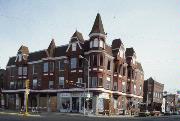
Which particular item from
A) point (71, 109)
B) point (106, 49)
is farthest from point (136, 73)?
point (71, 109)

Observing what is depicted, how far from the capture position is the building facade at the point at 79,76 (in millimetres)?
56688

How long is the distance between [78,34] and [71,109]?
49.5 feet

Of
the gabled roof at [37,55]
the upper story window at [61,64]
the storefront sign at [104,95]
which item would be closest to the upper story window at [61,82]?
the upper story window at [61,64]

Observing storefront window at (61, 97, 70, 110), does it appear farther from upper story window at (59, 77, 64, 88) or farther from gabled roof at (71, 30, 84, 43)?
gabled roof at (71, 30, 84, 43)

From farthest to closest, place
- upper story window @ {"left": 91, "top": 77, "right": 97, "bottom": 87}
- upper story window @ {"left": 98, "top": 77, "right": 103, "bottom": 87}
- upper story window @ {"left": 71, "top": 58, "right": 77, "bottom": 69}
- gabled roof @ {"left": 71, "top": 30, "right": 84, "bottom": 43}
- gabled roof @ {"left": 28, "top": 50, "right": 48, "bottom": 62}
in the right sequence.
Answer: gabled roof @ {"left": 28, "top": 50, "right": 48, "bottom": 62}, gabled roof @ {"left": 71, "top": 30, "right": 84, "bottom": 43}, upper story window @ {"left": 71, "top": 58, "right": 77, "bottom": 69}, upper story window @ {"left": 91, "top": 77, "right": 97, "bottom": 87}, upper story window @ {"left": 98, "top": 77, "right": 103, "bottom": 87}

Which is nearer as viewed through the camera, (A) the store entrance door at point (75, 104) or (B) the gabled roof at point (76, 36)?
(A) the store entrance door at point (75, 104)

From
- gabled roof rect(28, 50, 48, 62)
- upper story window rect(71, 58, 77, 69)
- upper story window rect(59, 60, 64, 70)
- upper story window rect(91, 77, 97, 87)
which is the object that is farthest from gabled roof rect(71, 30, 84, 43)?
upper story window rect(91, 77, 97, 87)

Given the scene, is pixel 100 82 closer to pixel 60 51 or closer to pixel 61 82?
pixel 61 82

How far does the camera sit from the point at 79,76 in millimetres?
59125

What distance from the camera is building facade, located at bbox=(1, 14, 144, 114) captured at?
5669 centimetres

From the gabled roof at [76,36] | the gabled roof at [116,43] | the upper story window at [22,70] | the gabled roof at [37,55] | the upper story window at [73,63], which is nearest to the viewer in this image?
the upper story window at [73,63]

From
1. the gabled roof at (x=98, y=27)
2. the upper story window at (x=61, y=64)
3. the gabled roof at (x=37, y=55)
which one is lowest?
the upper story window at (x=61, y=64)

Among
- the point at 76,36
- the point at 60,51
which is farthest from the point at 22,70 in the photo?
the point at 76,36

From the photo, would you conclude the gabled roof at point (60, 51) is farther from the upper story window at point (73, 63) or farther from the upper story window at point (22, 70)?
the upper story window at point (22, 70)
